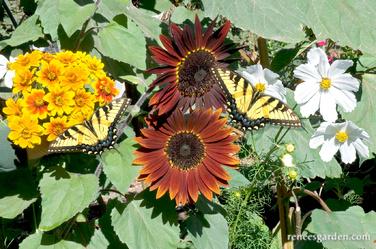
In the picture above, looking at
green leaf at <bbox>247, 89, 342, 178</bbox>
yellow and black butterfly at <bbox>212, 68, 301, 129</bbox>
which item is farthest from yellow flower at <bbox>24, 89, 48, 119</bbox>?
green leaf at <bbox>247, 89, 342, 178</bbox>

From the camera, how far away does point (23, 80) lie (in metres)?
1.07

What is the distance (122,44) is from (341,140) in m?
0.49

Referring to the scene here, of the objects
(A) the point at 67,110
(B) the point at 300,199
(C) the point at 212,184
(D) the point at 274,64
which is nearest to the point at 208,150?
(C) the point at 212,184

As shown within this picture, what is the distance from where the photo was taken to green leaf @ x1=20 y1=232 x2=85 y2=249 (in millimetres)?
1174

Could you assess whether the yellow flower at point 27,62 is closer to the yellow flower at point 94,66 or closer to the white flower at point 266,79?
the yellow flower at point 94,66

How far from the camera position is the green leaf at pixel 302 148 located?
1.37 metres

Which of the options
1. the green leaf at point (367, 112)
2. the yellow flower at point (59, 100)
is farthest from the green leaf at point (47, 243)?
the green leaf at point (367, 112)

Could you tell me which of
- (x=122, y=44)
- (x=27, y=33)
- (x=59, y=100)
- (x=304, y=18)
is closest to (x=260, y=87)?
(x=304, y=18)

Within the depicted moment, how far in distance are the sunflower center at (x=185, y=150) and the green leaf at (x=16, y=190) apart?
0.31 meters

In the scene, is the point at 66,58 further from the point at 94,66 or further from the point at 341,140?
the point at 341,140

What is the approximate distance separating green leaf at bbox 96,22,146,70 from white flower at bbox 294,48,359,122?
325mm

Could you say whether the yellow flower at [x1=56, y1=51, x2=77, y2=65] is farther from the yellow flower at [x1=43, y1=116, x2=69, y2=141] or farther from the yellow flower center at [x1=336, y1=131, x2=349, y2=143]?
the yellow flower center at [x1=336, y1=131, x2=349, y2=143]

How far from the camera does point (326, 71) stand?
4.15 ft

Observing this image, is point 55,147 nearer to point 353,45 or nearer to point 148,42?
point 148,42
